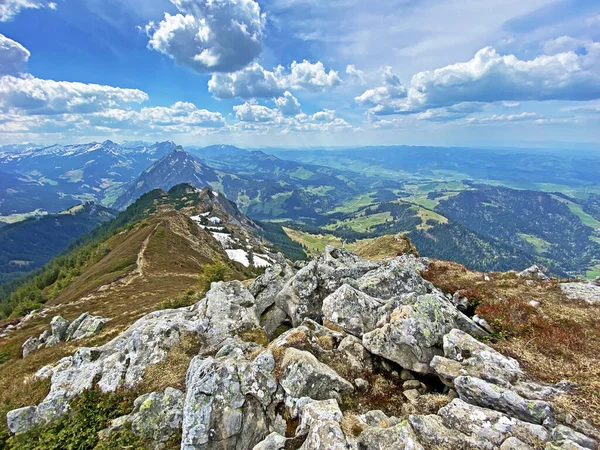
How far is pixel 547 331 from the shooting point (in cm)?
1936

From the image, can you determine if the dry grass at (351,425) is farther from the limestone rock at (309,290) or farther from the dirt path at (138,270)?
the dirt path at (138,270)

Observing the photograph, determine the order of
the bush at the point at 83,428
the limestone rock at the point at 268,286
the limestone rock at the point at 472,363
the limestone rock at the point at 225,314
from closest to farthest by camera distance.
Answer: the limestone rock at the point at 472,363 → the bush at the point at 83,428 → the limestone rock at the point at 225,314 → the limestone rock at the point at 268,286

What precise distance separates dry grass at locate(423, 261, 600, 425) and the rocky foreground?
1090 millimetres

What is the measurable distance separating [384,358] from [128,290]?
69.4 metres

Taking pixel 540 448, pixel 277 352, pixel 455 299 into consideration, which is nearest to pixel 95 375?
pixel 277 352

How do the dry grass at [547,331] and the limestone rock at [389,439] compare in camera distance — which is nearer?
the limestone rock at [389,439]

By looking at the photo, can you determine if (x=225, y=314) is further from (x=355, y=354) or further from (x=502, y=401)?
(x=502, y=401)

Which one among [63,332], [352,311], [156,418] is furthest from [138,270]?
[352,311]

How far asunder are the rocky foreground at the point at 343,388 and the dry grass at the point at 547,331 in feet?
3.57

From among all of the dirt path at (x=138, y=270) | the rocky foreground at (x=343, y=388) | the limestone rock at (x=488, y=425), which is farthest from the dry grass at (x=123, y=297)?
the limestone rock at (x=488, y=425)

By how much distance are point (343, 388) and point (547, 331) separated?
578 inches

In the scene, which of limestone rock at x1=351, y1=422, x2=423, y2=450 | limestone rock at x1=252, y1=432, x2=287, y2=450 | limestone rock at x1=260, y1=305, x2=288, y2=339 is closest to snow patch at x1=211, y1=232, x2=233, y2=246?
limestone rock at x1=260, y1=305, x2=288, y2=339

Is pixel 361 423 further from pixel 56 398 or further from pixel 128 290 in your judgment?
pixel 128 290

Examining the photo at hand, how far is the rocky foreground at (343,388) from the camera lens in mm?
11719
